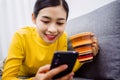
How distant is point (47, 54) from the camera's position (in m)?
0.93

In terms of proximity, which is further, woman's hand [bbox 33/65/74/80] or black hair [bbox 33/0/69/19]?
black hair [bbox 33/0/69/19]

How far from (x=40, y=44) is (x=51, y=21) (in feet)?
0.61

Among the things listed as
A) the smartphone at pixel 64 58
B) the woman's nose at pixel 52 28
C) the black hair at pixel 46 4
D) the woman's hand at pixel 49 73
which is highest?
the black hair at pixel 46 4

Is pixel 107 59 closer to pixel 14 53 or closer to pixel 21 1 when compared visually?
pixel 14 53

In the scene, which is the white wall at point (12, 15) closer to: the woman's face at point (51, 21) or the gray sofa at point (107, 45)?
the gray sofa at point (107, 45)

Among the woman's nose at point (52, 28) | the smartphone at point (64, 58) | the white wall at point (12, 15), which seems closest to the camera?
the smartphone at point (64, 58)

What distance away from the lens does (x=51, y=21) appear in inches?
30.3

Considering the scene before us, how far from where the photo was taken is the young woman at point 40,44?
765 millimetres

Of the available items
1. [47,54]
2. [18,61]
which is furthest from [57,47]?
[18,61]

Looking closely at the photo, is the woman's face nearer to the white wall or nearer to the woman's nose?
the woman's nose

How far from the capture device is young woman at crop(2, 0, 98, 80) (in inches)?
30.1

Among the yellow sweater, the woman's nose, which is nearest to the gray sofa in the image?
the yellow sweater

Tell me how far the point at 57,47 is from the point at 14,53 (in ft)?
0.72

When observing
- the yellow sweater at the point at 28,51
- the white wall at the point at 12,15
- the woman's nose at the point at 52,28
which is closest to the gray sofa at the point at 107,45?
the yellow sweater at the point at 28,51
